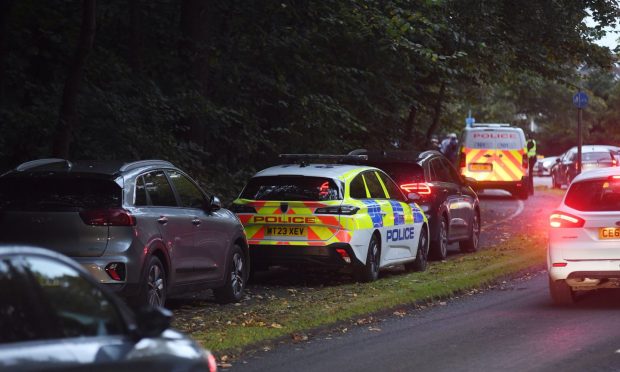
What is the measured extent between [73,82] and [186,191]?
3140mm

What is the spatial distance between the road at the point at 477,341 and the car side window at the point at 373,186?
2.28 metres

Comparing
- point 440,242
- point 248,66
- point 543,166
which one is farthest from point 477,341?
point 543,166

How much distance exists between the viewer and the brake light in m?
19.4

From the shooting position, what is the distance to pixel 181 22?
21984mm

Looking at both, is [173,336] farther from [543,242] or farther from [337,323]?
[543,242]

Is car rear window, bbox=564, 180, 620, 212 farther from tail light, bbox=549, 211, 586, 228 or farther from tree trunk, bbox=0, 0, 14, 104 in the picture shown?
tree trunk, bbox=0, 0, 14, 104

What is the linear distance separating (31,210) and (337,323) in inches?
116

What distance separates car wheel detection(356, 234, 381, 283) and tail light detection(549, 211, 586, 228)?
299 cm

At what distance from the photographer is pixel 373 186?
675 inches

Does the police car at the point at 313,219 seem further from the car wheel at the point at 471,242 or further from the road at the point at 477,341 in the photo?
the car wheel at the point at 471,242

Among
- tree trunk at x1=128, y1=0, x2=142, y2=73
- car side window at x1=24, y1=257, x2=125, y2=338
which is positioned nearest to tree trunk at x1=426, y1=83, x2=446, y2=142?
tree trunk at x1=128, y1=0, x2=142, y2=73

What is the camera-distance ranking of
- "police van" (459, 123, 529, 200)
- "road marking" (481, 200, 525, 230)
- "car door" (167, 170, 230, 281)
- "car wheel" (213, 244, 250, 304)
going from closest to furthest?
"car door" (167, 170, 230, 281) → "car wheel" (213, 244, 250, 304) → "road marking" (481, 200, 525, 230) → "police van" (459, 123, 529, 200)

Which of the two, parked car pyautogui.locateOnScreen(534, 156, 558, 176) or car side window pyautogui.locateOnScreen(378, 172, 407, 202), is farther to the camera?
parked car pyautogui.locateOnScreen(534, 156, 558, 176)

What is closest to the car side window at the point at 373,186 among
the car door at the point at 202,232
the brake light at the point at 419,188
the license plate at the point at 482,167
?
the brake light at the point at 419,188
